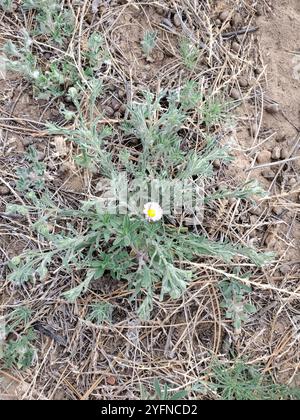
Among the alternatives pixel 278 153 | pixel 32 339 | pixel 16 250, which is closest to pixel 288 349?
pixel 278 153

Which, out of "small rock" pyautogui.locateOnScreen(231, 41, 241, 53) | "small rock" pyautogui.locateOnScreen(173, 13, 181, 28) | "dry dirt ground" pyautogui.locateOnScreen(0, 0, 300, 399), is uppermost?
"small rock" pyautogui.locateOnScreen(173, 13, 181, 28)

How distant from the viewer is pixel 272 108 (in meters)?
2.97

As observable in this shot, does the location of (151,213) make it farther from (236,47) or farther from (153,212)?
(236,47)

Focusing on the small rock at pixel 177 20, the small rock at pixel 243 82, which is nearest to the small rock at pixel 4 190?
the small rock at pixel 177 20

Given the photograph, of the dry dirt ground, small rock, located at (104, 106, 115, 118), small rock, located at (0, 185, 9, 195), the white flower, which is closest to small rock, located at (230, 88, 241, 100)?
the dry dirt ground

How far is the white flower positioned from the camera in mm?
2529

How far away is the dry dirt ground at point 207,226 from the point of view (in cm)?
262

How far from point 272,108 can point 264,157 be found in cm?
29

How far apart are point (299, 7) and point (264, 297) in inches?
66.7

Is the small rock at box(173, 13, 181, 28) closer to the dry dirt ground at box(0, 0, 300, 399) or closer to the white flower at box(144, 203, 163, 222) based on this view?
the dry dirt ground at box(0, 0, 300, 399)

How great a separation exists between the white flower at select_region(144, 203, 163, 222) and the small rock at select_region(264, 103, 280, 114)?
0.93m

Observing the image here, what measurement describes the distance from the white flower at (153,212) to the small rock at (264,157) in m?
0.71

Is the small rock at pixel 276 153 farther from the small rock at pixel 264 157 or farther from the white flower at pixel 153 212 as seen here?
the white flower at pixel 153 212
